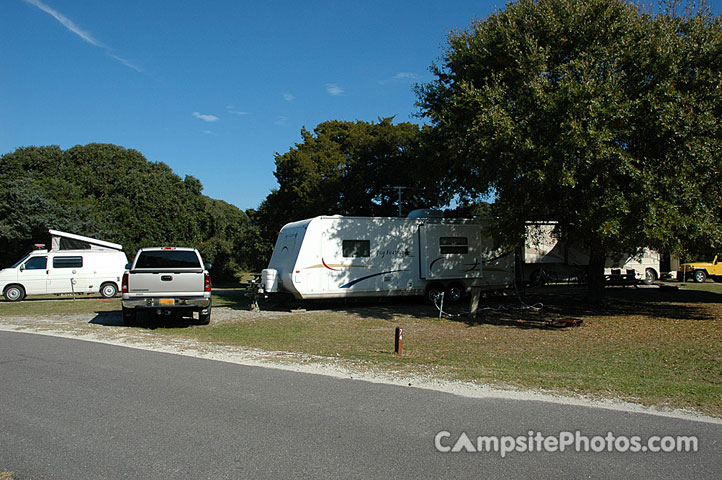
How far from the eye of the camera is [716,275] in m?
33.2

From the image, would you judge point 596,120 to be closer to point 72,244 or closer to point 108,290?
point 108,290

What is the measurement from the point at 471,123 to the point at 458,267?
20.8 ft

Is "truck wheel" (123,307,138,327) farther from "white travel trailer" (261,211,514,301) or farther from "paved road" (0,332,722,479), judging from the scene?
"paved road" (0,332,722,479)

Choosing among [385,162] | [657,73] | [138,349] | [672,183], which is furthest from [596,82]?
[385,162]

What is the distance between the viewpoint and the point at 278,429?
5297 mm

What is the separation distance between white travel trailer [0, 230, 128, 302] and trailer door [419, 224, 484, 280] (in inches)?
582

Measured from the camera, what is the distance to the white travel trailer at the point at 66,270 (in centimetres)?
2228

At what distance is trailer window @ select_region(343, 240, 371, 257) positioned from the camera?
17.2 metres

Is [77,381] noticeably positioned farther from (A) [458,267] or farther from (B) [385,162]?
(B) [385,162]

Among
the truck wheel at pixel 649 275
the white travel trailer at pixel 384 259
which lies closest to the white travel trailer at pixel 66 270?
the white travel trailer at pixel 384 259

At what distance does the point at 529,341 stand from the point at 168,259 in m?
9.51

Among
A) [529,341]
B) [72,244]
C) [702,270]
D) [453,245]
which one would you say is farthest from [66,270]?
[702,270]

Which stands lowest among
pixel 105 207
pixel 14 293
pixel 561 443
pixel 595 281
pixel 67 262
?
pixel 561 443

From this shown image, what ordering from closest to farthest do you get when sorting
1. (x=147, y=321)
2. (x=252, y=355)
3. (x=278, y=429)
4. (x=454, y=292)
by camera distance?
(x=278, y=429), (x=252, y=355), (x=147, y=321), (x=454, y=292)
